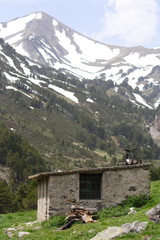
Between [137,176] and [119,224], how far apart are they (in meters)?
10.0

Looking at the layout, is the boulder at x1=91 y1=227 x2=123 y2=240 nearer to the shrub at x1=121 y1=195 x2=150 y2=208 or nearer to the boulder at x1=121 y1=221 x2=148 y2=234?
the boulder at x1=121 y1=221 x2=148 y2=234

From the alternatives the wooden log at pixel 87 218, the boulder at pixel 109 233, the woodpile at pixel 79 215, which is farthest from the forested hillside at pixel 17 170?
the boulder at pixel 109 233

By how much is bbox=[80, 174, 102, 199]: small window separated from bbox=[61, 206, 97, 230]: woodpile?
195cm

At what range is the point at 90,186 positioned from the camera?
118 ft

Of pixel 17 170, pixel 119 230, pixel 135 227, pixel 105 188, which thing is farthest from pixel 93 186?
pixel 17 170

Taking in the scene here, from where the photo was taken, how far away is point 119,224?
26.1 meters

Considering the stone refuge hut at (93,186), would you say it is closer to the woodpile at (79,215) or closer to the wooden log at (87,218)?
the woodpile at (79,215)

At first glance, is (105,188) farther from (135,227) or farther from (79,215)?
(135,227)

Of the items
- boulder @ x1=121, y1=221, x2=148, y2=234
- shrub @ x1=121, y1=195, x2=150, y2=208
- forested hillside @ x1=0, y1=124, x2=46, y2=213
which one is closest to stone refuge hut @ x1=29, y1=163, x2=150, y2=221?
shrub @ x1=121, y1=195, x2=150, y2=208

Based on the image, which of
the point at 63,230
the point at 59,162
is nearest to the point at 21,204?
the point at 63,230

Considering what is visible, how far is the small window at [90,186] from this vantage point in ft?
117

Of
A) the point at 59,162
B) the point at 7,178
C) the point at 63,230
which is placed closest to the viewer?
the point at 63,230

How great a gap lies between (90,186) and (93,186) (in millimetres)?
245

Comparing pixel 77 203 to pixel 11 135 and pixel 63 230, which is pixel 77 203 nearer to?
pixel 63 230
